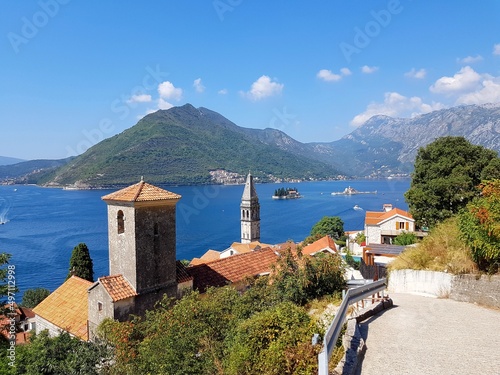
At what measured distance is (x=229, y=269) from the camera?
16.4 metres

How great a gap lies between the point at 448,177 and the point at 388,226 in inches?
583

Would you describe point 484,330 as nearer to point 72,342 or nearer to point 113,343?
point 113,343

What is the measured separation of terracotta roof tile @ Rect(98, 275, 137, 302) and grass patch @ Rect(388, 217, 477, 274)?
9207 mm

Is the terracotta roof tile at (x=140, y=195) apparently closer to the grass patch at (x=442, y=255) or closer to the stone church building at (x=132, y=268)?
the stone church building at (x=132, y=268)

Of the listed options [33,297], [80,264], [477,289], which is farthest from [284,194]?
[477,289]

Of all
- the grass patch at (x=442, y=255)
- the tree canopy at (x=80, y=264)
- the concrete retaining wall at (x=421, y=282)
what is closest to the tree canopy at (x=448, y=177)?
the grass patch at (x=442, y=255)

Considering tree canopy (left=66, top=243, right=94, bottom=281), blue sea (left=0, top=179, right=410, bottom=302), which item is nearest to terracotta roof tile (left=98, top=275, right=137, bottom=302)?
tree canopy (left=66, top=243, right=94, bottom=281)

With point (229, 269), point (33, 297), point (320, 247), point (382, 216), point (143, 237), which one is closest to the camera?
point (143, 237)

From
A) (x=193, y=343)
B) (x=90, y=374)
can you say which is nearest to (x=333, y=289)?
(x=193, y=343)

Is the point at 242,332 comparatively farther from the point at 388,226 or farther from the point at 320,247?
the point at 388,226

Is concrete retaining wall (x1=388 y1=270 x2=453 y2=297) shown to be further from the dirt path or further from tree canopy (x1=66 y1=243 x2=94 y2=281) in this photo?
tree canopy (x1=66 y1=243 x2=94 y2=281)

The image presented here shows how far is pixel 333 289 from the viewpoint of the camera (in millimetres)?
10508

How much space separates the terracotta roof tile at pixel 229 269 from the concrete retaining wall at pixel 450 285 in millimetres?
7246

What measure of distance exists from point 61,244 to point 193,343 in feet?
242
